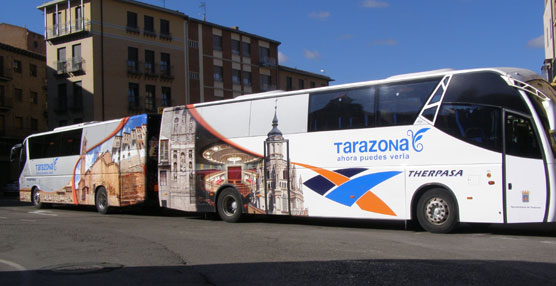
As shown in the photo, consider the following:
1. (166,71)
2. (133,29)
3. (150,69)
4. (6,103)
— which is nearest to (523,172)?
(133,29)

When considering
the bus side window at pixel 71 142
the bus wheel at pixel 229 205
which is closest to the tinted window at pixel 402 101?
the bus wheel at pixel 229 205

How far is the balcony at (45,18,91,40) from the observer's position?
41406 mm

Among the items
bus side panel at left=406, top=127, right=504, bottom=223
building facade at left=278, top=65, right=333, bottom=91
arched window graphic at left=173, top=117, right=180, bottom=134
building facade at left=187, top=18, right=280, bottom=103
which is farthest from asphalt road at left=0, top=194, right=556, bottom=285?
building facade at left=278, top=65, right=333, bottom=91

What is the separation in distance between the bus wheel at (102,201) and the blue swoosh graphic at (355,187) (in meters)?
9.88

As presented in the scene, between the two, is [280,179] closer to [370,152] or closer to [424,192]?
[370,152]

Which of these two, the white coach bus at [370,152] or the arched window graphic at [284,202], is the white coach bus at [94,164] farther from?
the arched window graphic at [284,202]

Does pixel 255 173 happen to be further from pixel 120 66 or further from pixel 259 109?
pixel 120 66

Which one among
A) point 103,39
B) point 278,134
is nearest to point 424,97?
point 278,134

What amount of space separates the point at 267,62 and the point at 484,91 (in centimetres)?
4804

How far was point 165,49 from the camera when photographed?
4678cm

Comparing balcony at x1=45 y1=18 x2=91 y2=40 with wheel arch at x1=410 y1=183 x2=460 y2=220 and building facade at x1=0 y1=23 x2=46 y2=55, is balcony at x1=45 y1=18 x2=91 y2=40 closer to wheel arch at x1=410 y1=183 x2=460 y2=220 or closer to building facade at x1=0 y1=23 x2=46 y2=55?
building facade at x1=0 y1=23 x2=46 y2=55

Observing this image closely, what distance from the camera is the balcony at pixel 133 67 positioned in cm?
4406

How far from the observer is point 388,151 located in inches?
447

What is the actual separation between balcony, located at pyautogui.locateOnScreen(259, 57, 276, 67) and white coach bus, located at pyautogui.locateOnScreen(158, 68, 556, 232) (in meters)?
41.7
